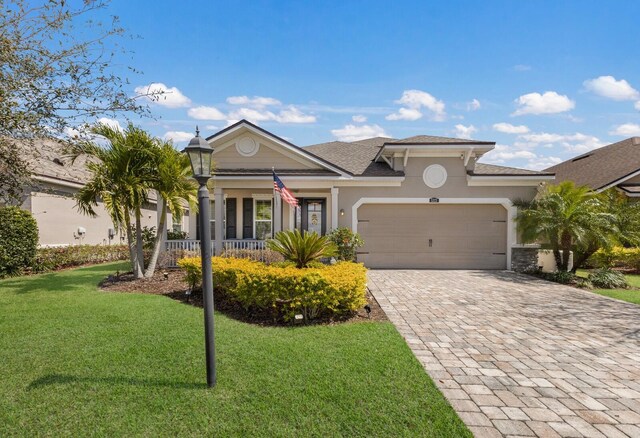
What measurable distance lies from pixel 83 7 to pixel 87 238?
47.6 ft

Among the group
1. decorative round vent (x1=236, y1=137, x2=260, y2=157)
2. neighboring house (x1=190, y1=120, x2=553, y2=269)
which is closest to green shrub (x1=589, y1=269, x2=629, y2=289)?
neighboring house (x1=190, y1=120, x2=553, y2=269)

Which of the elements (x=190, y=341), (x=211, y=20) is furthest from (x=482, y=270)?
(x=211, y=20)

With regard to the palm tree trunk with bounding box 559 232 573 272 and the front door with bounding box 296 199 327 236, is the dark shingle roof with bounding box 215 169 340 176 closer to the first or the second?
the front door with bounding box 296 199 327 236

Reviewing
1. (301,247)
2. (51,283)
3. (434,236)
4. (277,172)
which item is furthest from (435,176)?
(51,283)

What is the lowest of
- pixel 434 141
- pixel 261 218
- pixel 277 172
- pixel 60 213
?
pixel 261 218

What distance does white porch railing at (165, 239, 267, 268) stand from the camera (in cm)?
1242

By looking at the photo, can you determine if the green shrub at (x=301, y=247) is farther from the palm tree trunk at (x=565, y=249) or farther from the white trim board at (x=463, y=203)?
the palm tree trunk at (x=565, y=249)

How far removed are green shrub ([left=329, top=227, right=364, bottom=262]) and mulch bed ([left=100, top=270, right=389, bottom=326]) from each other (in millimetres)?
3938

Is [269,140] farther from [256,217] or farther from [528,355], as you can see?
[528,355]

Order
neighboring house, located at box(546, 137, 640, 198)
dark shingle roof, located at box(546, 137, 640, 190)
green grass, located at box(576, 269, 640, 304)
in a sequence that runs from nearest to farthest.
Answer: green grass, located at box(576, 269, 640, 304) < neighboring house, located at box(546, 137, 640, 198) < dark shingle roof, located at box(546, 137, 640, 190)

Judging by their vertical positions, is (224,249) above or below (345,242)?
below

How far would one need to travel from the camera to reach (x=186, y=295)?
26.1ft

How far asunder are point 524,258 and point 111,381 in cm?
1388

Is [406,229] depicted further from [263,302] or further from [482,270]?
[263,302]
